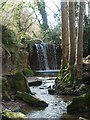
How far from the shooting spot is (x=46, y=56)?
1873 centimetres

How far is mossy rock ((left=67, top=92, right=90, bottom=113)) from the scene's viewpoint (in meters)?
5.89

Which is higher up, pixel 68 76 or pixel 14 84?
pixel 14 84

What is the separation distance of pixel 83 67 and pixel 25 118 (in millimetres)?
4667

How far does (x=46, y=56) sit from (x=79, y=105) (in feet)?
42.4

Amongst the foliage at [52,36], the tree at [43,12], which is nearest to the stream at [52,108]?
the foliage at [52,36]

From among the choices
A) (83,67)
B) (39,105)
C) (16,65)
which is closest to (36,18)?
(16,65)

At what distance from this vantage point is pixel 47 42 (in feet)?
66.6

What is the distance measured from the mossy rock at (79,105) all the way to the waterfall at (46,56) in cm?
1201

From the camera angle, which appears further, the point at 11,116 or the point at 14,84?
the point at 14,84

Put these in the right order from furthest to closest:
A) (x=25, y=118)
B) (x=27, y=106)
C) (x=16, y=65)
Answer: (x=16, y=65) < (x=27, y=106) < (x=25, y=118)

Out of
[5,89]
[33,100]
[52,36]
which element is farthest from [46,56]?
[33,100]

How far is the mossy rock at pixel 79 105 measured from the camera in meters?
5.89

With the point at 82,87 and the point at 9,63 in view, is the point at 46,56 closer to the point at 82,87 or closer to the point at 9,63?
the point at 9,63

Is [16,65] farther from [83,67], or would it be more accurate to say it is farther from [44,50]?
[44,50]
